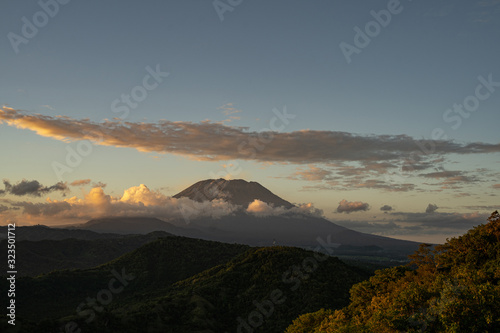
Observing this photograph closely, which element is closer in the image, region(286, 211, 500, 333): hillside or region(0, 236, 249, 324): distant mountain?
region(286, 211, 500, 333): hillside

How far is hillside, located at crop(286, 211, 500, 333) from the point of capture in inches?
1730

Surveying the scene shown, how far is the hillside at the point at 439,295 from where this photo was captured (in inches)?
1730

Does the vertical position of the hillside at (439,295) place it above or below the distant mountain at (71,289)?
above

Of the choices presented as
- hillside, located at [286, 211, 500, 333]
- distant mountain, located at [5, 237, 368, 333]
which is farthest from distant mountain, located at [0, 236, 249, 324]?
hillside, located at [286, 211, 500, 333]

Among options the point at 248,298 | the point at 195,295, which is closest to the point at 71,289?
the point at 195,295

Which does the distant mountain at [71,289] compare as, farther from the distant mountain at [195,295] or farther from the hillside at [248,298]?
the hillside at [248,298]

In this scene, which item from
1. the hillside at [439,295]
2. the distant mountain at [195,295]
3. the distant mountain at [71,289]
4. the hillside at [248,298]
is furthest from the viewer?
the distant mountain at [71,289]

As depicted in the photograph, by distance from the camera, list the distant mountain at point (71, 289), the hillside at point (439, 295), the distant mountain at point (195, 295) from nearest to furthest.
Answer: the hillside at point (439, 295)
the distant mountain at point (195, 295)
the distant mountain at point (71, 289)

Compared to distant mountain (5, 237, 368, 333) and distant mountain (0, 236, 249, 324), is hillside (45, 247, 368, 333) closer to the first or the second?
distant mountain (5, 237, 368, 333)

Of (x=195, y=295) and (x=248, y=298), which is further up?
(x=195, y=295)

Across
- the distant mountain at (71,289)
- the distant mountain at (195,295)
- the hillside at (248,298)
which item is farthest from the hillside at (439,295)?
the distant mountain at (71,289)

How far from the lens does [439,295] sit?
49.4 metres

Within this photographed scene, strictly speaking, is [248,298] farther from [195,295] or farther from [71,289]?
[71,289]

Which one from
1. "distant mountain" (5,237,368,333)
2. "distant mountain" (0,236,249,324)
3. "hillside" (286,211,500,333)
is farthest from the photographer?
"distant mountain" (0,236,249,324)
